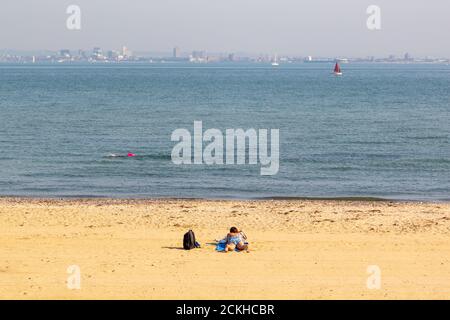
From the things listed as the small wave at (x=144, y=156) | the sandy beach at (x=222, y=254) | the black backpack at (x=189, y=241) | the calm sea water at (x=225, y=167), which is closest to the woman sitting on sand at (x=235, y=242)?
the sandy beach at (x=222, y=254)

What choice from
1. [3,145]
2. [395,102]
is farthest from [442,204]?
[395,102]

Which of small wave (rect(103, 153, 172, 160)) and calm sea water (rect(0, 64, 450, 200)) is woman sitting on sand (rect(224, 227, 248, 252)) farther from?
small wave (rect(103, 153, 172, 160))

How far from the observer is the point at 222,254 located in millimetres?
22391

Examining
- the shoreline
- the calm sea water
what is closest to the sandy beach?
the shoreline

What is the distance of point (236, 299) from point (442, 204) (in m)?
18.0

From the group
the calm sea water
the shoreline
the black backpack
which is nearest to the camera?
the black backpack

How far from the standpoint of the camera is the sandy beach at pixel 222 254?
18547 millimetres

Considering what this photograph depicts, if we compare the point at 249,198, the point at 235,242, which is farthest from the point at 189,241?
the point at 249,198

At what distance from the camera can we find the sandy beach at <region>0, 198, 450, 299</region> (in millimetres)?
18547

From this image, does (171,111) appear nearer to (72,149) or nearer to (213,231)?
(72,149)

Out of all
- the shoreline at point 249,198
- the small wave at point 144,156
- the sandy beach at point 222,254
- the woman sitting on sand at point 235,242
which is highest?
the woman sitting on sand at point 235,242

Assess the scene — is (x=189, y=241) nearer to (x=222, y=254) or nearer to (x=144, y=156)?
(x=222, y=254)

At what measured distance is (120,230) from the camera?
26.6 m

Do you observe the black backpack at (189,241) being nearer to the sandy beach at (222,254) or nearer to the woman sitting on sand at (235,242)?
the sandy beach at (222,254)
